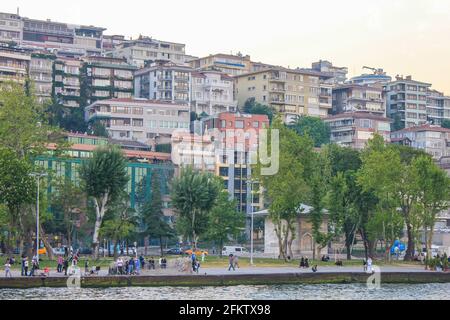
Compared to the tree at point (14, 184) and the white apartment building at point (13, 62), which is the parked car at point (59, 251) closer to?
the tree at point (14, 184)

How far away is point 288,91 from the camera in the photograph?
627 ft

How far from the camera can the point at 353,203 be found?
323 ft

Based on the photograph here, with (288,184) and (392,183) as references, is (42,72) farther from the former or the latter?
(392,183)

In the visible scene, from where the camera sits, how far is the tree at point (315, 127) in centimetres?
17400

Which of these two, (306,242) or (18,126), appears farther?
(306,242)

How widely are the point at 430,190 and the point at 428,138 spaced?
99460mm

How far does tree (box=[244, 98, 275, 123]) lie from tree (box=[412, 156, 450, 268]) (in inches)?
3141

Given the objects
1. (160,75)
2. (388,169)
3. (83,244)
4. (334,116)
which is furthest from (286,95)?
(388,169)

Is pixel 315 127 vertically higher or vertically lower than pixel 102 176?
higher

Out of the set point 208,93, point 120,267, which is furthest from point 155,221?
point 208,93

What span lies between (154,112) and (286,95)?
35448 mm

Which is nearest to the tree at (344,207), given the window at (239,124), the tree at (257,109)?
the window at (239,124)

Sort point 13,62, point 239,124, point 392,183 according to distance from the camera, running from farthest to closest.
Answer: point 13,62 → point 239,124 → point 392,183

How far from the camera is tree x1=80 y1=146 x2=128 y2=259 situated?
84375 mm
